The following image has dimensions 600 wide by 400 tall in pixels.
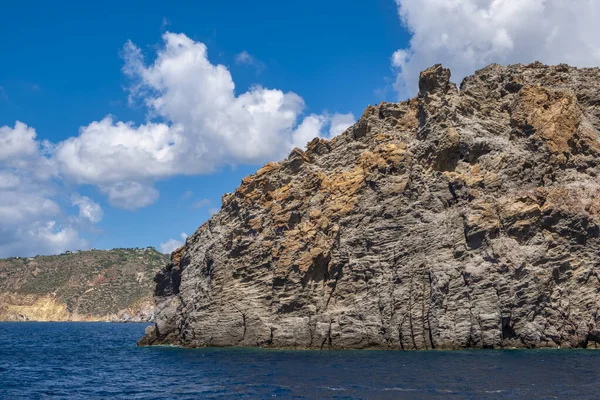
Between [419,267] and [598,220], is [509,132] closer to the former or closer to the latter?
[598,220]

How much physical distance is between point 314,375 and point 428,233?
24.7 m

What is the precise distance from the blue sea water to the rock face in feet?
13.7

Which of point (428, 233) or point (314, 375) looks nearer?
point (314, 375)

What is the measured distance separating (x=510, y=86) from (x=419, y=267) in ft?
86.6

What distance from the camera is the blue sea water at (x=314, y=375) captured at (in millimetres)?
33375

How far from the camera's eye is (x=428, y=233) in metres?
59.5

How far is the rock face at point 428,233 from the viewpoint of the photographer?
55375mm

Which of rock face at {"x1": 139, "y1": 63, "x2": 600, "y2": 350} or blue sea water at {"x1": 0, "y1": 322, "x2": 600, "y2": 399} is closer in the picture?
blue sea water at {"x1": 0, "y1": 322, "x2": 600, "y2": 399}

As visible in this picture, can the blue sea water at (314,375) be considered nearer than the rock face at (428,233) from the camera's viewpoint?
Yes

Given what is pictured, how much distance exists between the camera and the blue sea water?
3338cm

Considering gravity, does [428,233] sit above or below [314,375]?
above

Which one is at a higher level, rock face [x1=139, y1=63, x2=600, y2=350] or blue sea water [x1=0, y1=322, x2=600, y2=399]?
rock face [x1=139, y1=63, x2=600, y2=350]

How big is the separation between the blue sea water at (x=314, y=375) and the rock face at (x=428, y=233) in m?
4.17

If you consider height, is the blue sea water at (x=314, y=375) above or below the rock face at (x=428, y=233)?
below
